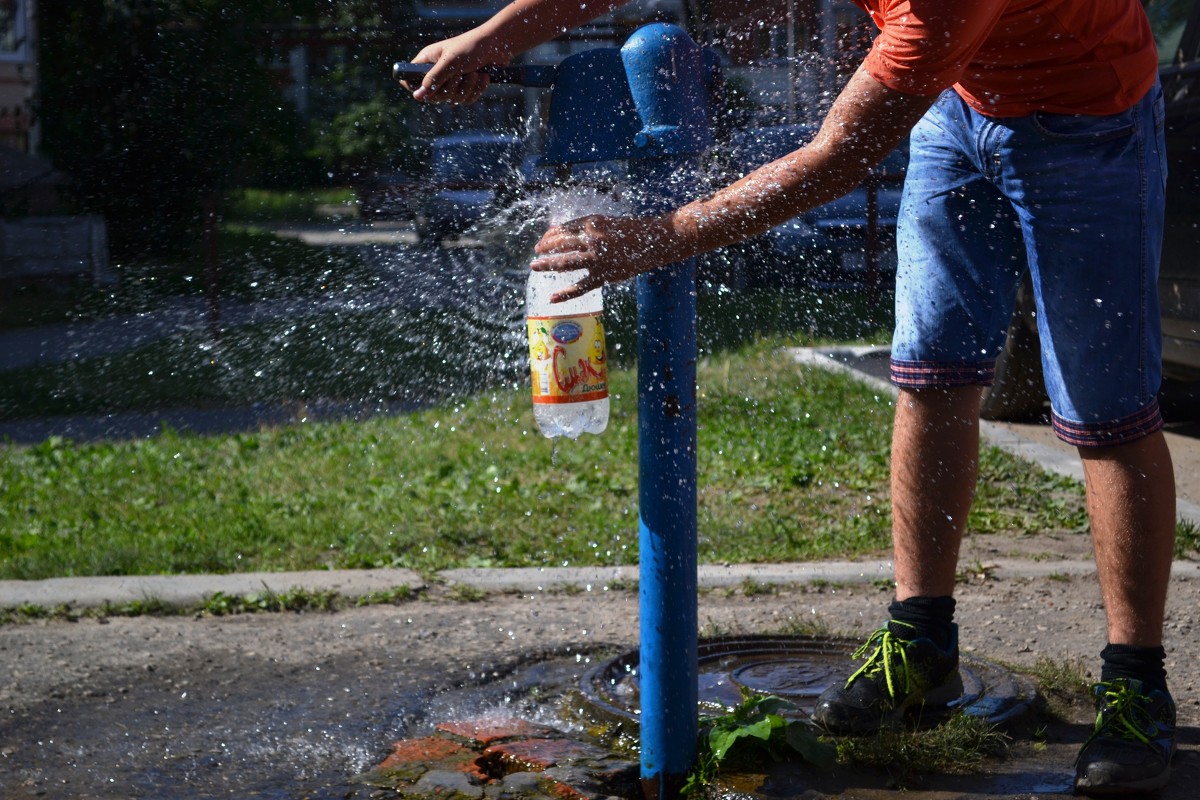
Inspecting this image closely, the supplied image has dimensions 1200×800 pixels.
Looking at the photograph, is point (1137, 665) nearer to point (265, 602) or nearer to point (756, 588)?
point (756, 588)

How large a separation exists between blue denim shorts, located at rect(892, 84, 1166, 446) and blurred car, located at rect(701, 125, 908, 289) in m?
5.76

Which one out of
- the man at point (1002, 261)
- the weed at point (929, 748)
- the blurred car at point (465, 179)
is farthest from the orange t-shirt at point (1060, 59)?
the blurred car at point (465, 179)

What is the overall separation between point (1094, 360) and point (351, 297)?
9.13 metres

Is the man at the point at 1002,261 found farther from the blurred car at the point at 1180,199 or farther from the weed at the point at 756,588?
the blurred car at the point at 1180,199

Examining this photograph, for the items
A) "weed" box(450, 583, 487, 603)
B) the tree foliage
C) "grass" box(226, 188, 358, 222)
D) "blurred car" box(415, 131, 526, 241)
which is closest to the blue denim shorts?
"weed" box(450, 583, 487, 603)

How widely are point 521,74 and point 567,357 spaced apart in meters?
0.47

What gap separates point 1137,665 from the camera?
246 cm

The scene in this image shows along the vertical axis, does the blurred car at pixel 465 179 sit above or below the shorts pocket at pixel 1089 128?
above

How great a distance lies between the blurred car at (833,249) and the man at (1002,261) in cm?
577

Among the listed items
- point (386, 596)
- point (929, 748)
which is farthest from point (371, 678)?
point (929, 748)

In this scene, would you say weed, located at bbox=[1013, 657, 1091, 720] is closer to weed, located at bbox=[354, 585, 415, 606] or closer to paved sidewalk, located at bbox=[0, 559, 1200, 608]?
paved sidewalk, located at bbox=[0, 559, 1200, 608]

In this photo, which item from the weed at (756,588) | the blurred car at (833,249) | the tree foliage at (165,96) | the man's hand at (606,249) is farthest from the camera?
the tree foliage at (165,96)

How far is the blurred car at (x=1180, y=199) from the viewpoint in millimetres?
4898

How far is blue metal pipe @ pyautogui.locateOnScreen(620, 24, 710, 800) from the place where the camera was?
216 cm
